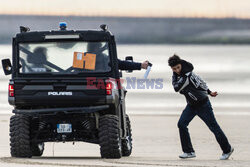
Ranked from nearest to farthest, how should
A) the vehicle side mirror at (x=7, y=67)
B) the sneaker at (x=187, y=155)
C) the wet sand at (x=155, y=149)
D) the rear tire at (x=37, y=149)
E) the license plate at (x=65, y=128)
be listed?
the wet sand at (x=155, y=149)
the license plate at (x=65, y=128)
the vehicle side mirror at (x=7, y=67)
the sneaker at (x=187, y=155)
the rear tire at (x=37, y=149)

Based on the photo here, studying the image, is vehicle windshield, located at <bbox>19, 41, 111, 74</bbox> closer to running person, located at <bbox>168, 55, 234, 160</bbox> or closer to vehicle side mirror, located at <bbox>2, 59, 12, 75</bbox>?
vehicle side mirror, located at <bbox>2, 59, 12, 75</bbox>

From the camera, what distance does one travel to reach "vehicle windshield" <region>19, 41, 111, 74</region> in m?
11.4

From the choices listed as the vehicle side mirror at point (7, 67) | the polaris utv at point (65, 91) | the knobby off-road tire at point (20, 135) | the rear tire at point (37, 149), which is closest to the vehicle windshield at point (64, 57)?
the polaris utv at point (65, 91)

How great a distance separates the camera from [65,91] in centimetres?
1088

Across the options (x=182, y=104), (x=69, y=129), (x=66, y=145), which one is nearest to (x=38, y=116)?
(x=69, y=129)

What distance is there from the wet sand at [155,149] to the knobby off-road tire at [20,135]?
0.18m

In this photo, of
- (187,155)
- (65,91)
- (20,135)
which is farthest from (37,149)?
(187,155)

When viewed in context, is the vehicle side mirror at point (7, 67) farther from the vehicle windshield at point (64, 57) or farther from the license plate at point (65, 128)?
the license plate at point (65, 128)

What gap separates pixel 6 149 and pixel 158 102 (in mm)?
15676

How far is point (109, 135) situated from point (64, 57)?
1.40 metres

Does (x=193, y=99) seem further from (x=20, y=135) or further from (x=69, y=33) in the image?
(x=20, y=135)

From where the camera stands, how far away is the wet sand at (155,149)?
1054cm

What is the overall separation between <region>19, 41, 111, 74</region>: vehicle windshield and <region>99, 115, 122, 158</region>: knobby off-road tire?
0.82 metres

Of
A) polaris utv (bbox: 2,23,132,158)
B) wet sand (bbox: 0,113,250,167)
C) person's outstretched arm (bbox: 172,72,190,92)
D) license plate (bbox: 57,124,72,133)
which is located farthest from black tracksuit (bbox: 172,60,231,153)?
license plate (bbox: 57,124,72,133)
